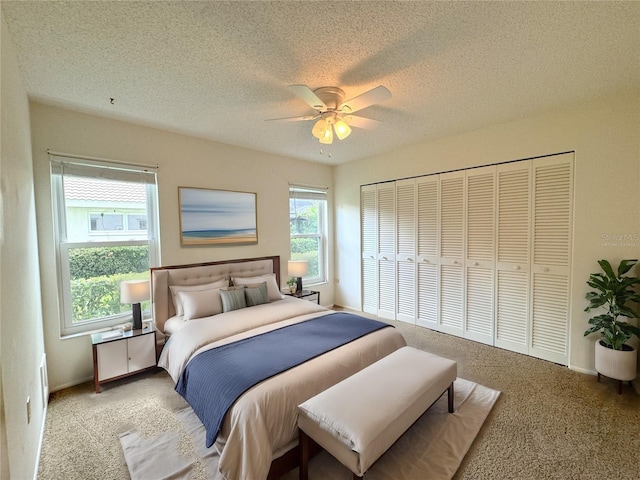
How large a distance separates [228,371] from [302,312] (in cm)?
126

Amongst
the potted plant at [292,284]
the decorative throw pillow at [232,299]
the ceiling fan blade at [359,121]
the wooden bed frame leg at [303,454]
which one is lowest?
the wooden bed frame leg at [303,454]

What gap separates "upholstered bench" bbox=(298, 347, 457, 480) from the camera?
57.2 inches

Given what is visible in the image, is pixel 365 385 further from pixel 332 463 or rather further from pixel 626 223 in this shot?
pixel 626 223

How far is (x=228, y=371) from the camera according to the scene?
1.91 meters

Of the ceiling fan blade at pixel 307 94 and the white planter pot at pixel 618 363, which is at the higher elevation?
the ceiling fan blade at pixel 307 94

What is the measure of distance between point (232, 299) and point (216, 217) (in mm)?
1173

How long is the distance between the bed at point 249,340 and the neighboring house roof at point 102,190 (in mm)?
855

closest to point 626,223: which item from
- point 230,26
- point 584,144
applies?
point 584,144

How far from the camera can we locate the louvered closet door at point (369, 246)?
4.57m

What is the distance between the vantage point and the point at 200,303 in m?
2.94

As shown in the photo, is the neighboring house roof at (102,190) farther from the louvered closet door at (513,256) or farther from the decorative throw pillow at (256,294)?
the louvered closet door at (513,256)

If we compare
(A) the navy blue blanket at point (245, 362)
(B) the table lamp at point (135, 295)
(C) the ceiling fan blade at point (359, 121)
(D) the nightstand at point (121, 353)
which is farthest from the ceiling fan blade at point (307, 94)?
(D) the nightstand at point (121, 353)

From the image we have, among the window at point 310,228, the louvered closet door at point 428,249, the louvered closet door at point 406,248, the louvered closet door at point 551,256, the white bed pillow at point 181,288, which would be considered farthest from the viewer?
the window at point 310,228

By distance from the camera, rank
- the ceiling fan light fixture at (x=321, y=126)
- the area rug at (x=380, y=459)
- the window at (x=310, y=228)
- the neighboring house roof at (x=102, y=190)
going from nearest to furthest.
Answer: the area rug at (x=380, y=459) < the ceiling fan light fixture at (x=321, y=126) < the neighboring house roof at (x=102, y=190) < the window at (x=310, y=228)
